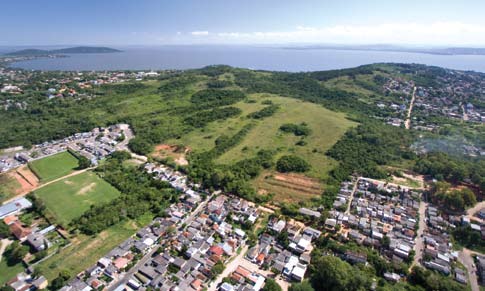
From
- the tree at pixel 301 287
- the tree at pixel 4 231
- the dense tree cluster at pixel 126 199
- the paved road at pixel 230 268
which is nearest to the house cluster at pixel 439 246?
the tree at pixel 301 287

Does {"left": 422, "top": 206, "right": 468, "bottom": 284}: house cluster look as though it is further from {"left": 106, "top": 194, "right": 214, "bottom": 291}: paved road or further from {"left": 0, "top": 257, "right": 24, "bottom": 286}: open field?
{"left": 0, "top": 257, "right": 24, "bottom": 286}: open field

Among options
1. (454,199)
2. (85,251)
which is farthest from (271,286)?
(454,199)

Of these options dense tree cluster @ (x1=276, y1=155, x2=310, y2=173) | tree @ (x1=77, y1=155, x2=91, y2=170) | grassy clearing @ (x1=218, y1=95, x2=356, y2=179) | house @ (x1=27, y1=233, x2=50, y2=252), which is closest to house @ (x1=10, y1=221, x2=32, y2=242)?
house @ (x1=27, y1=233, x2=50, y2=252)

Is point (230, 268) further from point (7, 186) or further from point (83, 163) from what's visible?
point (7, 186)

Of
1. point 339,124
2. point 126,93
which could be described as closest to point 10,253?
point 339,124

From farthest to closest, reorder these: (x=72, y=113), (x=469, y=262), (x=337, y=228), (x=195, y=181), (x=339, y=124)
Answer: (x=72, y=113), (x=339, y=124), (x=195, y=181), (x=337, y=228), (x=469, y=262)

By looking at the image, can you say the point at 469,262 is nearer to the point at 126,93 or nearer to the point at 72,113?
the point at 72,113

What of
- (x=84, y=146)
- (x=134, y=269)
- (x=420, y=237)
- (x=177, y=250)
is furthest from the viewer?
(x=84, y=146)

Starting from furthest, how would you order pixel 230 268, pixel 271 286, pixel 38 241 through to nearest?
pixel 38 241 < pixel 230 268 < pixel 271 286
